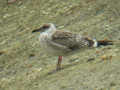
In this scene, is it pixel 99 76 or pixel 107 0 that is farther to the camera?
pixel 107 0

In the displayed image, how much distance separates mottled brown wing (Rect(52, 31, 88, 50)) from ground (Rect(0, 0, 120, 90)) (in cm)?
40

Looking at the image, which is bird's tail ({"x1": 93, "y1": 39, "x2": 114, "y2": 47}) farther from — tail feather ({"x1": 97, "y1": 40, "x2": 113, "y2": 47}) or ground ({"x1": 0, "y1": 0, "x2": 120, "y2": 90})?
ground ({"x1": 0, "y1": 0, "x2": 120, "y2": 90})

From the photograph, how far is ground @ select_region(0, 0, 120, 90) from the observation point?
6.34 meters

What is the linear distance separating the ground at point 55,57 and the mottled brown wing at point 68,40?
404 mm

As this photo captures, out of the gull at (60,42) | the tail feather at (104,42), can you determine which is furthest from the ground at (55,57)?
the gull at (60,42)

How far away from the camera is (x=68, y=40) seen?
7.18 meters

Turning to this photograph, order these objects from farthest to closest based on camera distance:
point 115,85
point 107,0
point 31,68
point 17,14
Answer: point 17,14
point 107,0
point 31,68
point 115,85

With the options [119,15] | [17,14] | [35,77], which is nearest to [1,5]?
[17,14]

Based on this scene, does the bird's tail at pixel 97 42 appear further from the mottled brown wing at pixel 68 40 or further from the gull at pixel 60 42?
the mottled brown wing at pixel 68 40

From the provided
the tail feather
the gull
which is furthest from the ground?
the gull

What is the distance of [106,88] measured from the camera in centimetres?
558

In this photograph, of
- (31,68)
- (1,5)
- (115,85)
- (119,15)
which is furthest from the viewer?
(1,5)

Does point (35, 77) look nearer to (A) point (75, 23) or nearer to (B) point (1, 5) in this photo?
(A) point (75, 23)

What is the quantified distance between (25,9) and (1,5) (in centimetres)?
137
